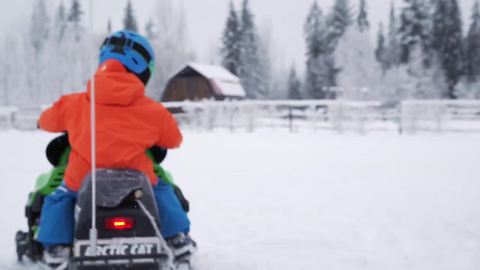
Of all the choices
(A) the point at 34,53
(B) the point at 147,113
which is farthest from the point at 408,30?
(B) the point at 147,113

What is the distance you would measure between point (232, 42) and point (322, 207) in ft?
145

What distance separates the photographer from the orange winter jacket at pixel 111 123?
2621mm

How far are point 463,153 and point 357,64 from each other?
37.9 meters

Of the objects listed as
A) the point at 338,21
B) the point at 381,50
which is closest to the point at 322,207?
the point at 338,21

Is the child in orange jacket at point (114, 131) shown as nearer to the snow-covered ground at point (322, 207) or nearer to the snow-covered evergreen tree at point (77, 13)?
the snow-covered evergreen tree at point (77, 13)

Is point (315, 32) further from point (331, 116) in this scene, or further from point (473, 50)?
point (331, 116)

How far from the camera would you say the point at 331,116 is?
18297 mm

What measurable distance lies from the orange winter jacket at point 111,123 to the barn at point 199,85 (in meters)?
37.1

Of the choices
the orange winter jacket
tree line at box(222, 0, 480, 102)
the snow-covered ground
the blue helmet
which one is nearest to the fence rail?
the snow-covered ground

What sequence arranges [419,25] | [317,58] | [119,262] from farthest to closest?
[317,58] < [419,25] < [119,262]

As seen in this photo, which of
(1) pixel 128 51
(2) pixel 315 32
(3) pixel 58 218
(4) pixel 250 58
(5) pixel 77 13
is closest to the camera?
(3) pixel 58 218

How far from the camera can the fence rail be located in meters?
17.3

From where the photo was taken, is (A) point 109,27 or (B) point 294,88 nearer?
(A) point 109,27

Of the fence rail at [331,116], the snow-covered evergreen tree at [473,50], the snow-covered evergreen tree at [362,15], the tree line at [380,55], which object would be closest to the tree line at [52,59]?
the tree line at [380,55]
